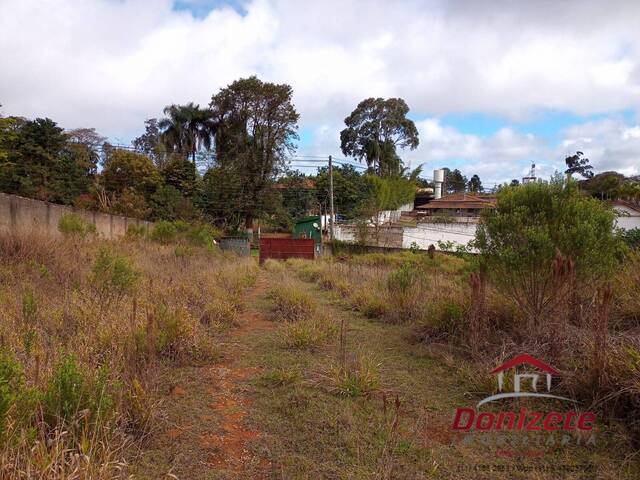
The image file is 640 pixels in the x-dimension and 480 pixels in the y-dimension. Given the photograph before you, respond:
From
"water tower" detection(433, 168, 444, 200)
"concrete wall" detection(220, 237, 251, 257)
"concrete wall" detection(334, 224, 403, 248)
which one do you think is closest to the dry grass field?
"concrete wall" detection(220, 237, 251, 257)

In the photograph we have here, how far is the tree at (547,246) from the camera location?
446cm

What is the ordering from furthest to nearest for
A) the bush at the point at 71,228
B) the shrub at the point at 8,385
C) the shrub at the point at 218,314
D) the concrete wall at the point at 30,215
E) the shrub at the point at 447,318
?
the bush at the point at 71,228
the concrete wall at the point at 30,215
the shrub at the point at 218,314
the shrub at the point at 447,318
the shrub at the point at 8,385

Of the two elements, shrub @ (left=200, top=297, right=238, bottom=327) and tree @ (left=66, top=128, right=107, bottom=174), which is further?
tree @ (left=66, top=128, right=107, bottom=174)

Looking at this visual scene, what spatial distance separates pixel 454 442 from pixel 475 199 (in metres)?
38.4

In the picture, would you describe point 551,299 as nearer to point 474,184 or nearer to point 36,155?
point 36,155

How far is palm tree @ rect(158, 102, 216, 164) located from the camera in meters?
39.8

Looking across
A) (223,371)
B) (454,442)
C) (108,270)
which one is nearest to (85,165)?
(108,270)

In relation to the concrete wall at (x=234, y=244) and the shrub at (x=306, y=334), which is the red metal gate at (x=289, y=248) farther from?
the shrub at (x=306, y=334)

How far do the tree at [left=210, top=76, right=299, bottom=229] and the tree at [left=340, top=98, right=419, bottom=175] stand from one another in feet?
50.9

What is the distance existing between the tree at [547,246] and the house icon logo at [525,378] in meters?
0.72

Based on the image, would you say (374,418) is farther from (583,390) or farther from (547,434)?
(583,390)

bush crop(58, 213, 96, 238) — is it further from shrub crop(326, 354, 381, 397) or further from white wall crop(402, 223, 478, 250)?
white wall crop(402, 223, 478, 250)

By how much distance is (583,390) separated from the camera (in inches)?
132

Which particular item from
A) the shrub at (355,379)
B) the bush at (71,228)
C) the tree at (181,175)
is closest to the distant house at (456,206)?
the tree at (181,175)
